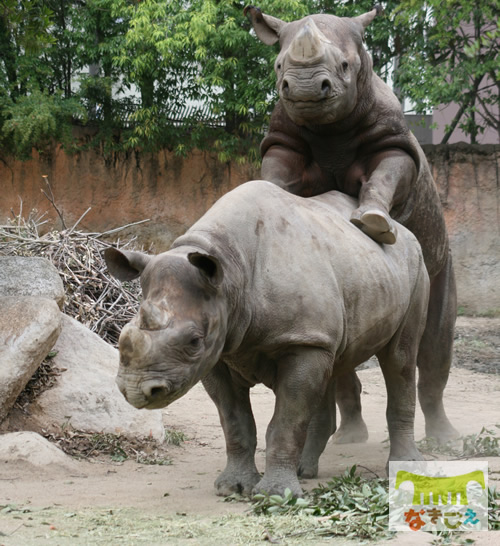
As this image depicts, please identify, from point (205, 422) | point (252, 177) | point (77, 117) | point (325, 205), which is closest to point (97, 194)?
point (77, 117)

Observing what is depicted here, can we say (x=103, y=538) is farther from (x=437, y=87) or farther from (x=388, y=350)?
(x=437, y=87)

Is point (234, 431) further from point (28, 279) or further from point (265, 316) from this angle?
point (28, 279)

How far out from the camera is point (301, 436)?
15.3 feet

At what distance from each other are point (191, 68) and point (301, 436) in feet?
38.0

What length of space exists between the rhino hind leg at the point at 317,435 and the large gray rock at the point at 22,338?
5.96ft

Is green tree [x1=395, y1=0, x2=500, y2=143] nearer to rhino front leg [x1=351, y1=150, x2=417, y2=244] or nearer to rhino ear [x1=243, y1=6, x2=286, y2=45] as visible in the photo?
rhino ear [x1=243, y1=6, x2=286, y2=45]

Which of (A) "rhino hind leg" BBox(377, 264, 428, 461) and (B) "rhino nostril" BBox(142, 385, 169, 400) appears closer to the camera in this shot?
(B) "rhino nostril" BBox(142, 385, 169, 400)

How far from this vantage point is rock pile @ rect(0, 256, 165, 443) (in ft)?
19.8

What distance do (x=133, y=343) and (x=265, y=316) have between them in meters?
0.79

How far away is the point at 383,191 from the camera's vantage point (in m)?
5.84

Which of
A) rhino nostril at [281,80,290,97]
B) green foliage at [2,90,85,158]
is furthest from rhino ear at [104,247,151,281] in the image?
green foliage at [2,90,85,158]

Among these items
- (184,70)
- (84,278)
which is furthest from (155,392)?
(184,70)

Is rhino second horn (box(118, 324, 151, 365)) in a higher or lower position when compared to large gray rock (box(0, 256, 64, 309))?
higher

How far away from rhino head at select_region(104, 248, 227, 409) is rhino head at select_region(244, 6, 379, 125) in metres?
1.73
